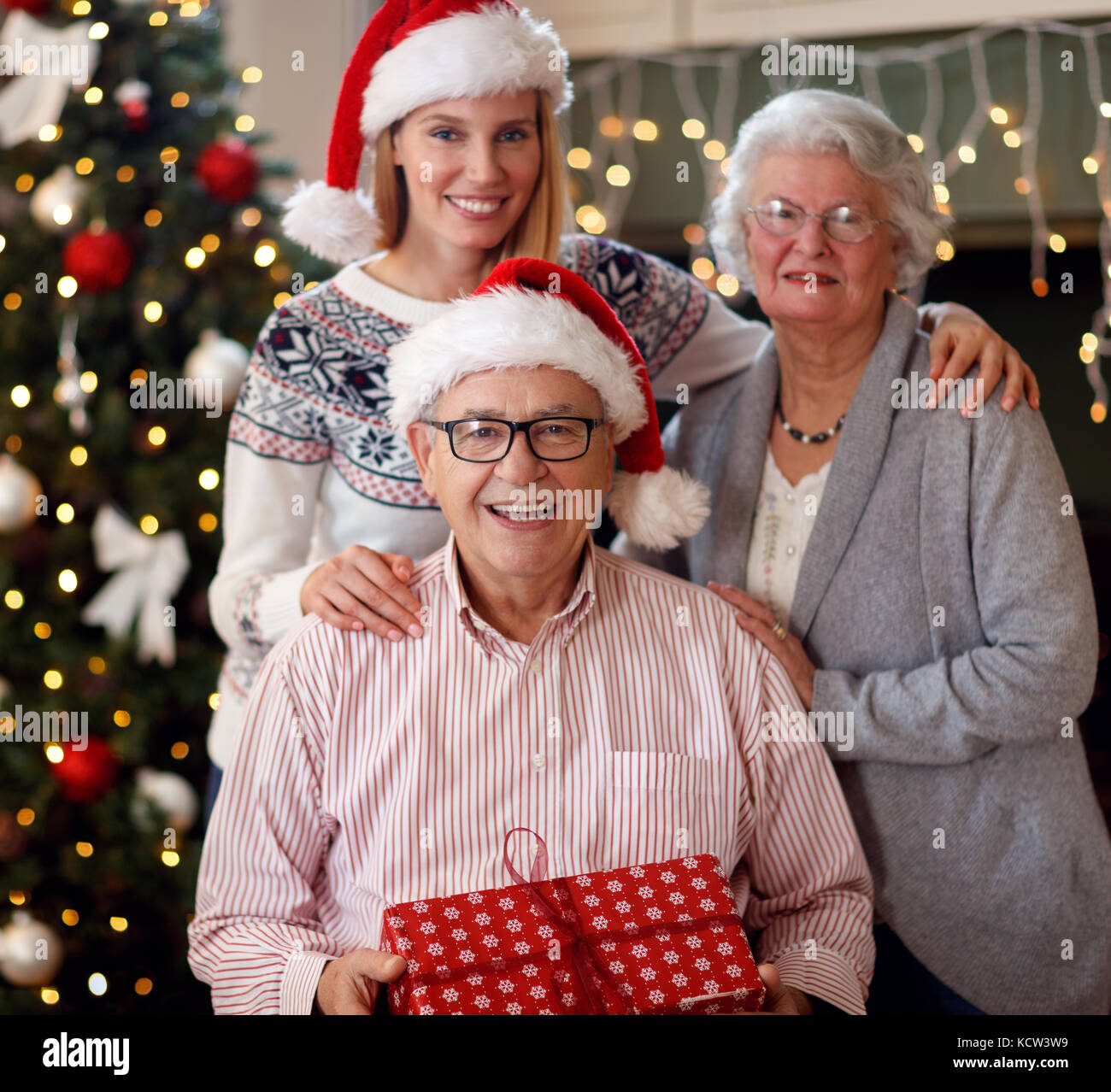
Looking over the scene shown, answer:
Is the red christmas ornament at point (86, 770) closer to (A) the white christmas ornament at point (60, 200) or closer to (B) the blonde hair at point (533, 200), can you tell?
(A) the white christmas ornament at point (60, 200)

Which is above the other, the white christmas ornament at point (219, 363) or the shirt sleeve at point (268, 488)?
the white christmas ornament at point (219, 363)

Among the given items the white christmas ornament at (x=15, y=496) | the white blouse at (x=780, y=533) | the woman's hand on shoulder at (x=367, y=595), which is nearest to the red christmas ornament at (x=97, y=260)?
the white christmas ornament at (x=15, y=496)

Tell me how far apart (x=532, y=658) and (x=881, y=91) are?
2451 millimetres

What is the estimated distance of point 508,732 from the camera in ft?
4.60

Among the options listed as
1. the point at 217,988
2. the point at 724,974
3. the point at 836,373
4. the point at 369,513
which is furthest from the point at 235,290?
the point at 724,974

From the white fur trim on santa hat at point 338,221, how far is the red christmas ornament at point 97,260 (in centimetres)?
85

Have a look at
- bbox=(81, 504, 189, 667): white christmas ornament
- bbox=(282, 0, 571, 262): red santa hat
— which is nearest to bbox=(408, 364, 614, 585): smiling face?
bbox=(282, 0, 571, 262): red santa hat

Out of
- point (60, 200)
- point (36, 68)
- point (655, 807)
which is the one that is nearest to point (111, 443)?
point (60, 200)

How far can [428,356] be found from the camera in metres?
1.41

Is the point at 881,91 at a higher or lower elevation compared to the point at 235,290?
higher

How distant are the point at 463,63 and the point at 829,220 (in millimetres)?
549

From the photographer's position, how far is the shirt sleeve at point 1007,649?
1.45 metres

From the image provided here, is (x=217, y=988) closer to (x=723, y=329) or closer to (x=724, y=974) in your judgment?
(x=724, y=974)

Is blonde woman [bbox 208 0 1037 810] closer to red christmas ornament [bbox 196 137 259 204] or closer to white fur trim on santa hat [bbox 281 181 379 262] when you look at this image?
white fur trim on santa hat [bbox 281 181 379 262]
